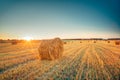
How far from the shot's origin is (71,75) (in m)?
7.12

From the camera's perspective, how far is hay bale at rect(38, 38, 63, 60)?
39.8 ft

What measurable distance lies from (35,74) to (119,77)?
427 centimetres

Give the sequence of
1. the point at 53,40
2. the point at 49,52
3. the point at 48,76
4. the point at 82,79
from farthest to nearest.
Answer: the point at 53,40, the point at 49,52, the point at 48,76, the point at 82,79

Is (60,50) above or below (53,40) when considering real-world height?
below

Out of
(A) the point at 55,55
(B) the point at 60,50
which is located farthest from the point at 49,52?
(B) the point at 60,50

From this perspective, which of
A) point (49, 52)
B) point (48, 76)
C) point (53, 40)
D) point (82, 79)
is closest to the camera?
point (82, 79)

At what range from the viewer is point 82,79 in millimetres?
6547

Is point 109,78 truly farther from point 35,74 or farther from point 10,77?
point 10,77

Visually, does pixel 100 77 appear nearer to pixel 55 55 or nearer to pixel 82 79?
pixel 82 79

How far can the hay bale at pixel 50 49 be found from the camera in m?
12.1

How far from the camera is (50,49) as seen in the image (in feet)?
40.4

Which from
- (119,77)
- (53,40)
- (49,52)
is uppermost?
(53,40)

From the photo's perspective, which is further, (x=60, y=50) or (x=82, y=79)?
(x=60, y=50)

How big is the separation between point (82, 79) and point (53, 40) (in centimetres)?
714
